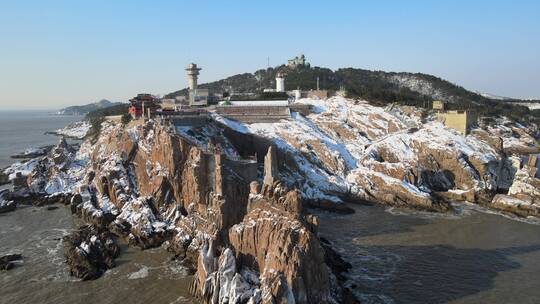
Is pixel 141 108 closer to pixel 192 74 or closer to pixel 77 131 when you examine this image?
pixel 192 74

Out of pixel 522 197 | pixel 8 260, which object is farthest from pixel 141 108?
pixel 522 197

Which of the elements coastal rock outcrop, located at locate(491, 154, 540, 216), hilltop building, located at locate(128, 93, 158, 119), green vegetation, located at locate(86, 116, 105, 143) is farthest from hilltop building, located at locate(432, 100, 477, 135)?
green vegetation, located at locate(86, 116, 105, 143)

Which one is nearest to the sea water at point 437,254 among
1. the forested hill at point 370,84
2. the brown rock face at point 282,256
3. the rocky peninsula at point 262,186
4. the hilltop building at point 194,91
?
the rocky peninsula at point 262,186

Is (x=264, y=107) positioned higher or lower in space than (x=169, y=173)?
higher

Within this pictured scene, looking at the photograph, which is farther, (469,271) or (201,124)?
(201,124)

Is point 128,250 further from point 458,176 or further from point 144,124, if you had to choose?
point 458,176

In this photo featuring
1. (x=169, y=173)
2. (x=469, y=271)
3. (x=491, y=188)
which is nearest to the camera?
(x=469, y=271)

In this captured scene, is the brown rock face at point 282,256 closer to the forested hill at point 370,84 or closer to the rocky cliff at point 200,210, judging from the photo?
the rocky cliff at point 200,210

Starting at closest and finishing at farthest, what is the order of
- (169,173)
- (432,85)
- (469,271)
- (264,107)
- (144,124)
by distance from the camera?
(469,271) → (169,173) → (144,124) → (264,107) → (432,85)

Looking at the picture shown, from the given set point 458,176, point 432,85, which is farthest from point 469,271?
point 432,85
